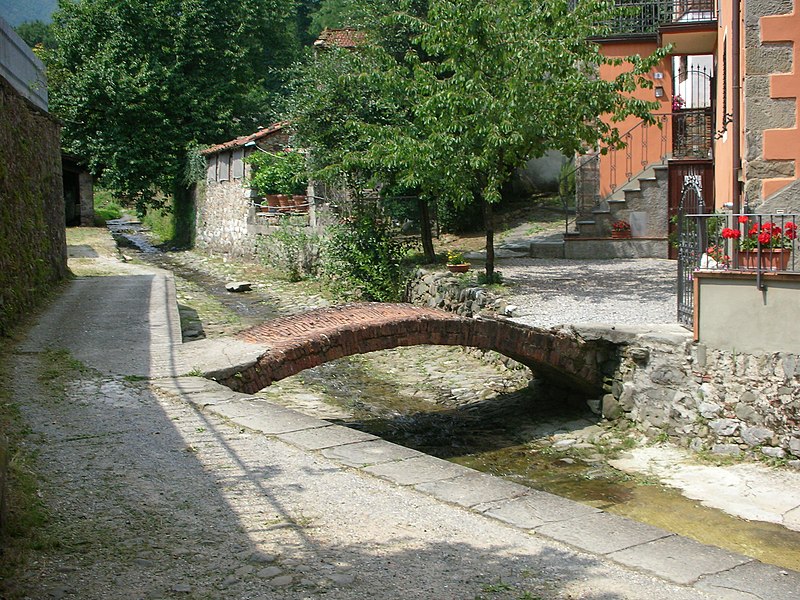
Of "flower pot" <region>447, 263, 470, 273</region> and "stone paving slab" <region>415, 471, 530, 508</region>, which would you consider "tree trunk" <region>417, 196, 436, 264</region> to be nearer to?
"flower pot" <region>447, 263, 470, 273</region>

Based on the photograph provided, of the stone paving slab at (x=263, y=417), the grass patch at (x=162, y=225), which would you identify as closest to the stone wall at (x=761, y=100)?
the stone paving slab at (x=263, y=417)

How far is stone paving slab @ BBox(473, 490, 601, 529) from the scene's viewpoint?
4.86 m

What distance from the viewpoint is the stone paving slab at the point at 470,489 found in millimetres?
5184

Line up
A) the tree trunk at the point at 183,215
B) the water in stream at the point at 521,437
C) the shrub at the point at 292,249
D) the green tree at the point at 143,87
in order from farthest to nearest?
1. the tree trunk at the point at 183,215
2. the green tree at the point at 143,87
3. the shrub at the point at 292,249
4. the water in stream at the point at 521,437

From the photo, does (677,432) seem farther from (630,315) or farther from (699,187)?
(699,187)

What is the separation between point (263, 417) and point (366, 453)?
122 centimetres

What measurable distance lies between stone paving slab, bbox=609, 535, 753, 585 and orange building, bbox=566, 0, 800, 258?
27.3ft

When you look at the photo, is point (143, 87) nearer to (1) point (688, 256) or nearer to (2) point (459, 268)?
(2) point (459, 268)

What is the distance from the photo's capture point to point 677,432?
998cm

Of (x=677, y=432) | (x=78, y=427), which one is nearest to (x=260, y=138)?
(x=677, y=432)

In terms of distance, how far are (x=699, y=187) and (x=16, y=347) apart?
43.3 feet

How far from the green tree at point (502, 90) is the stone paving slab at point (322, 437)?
739 centimetres

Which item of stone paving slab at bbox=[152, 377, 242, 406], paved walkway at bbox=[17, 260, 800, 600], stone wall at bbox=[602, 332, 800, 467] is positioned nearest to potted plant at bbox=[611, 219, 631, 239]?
stone wall at bbox=[602, 332, 800, 467]

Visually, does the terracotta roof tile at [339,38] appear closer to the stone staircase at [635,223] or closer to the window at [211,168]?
the window at [211,168]
